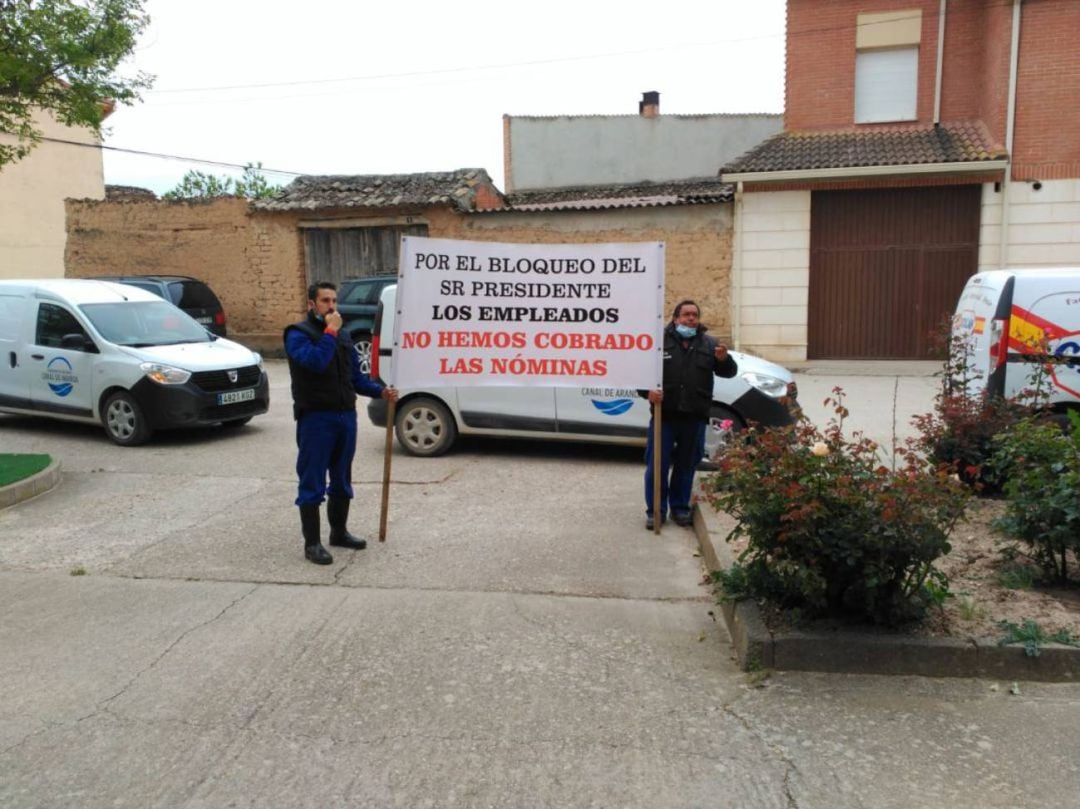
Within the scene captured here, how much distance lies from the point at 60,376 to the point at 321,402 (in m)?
6.30

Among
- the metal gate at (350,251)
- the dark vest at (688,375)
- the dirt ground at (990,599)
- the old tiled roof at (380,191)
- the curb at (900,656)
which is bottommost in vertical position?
the curb at (900,656)

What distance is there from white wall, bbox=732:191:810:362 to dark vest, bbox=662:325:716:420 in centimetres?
1046

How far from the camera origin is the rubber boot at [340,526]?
20.4ft

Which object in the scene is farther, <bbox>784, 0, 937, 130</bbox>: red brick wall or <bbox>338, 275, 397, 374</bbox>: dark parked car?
<bbox>784, 0, 937, 130</bbox>: red brick wall

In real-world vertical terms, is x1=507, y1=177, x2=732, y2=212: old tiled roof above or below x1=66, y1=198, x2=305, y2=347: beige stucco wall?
above

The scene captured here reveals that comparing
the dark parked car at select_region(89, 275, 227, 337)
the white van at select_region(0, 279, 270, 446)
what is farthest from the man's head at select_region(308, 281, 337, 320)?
the dark parked car at select_region(89, 275, 227, 337)

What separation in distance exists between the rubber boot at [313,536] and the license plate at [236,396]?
4.77m

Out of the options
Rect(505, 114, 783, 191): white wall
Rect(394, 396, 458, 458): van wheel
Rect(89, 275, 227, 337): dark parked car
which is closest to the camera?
Rect(394, 396, 458, 458): van wheel

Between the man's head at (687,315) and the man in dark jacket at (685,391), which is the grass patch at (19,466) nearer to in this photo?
the man in dark jacket at (685,391)

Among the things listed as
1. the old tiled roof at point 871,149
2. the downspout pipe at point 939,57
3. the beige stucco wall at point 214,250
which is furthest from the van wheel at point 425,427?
the downspout pipe at point 939,57

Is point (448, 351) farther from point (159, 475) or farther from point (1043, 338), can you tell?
→ point (1043, 338)

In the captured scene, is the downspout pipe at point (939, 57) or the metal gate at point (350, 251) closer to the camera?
the downspout pipe at point (939, 57)

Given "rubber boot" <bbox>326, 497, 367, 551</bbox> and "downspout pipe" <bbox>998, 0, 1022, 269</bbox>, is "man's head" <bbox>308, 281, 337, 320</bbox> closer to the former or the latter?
"rubber boot" <bbox>326, 497, 367, 551</bbox>

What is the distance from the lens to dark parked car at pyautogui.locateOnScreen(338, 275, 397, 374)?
1558 centimetres
